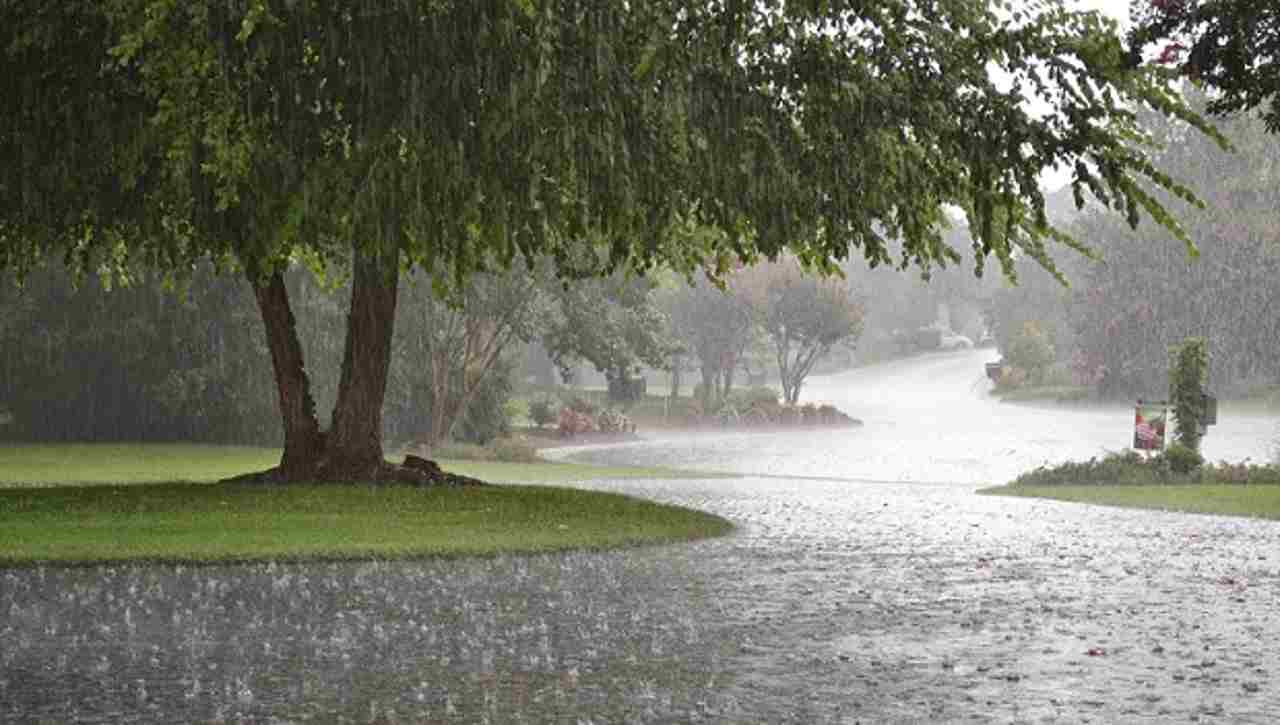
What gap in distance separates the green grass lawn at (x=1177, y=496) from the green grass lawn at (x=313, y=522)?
322 inches

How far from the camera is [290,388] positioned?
2397cm

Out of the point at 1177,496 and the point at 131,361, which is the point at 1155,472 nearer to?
the point at 1177,496

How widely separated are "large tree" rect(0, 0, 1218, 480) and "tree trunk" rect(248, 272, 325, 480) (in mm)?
4308

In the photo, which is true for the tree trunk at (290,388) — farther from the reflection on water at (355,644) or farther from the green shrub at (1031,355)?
the green shrub at (1031,355)

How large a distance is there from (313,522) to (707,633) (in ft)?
28.6

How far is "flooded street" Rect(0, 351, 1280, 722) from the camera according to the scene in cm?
840

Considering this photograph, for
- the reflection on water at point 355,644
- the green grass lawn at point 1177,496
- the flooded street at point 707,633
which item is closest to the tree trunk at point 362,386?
the flooded street at point 707,633

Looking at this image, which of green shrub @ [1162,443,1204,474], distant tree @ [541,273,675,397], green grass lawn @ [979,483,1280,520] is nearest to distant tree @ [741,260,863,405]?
distant tree @ [541,273,675,397]

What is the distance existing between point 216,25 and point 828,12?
6263mm

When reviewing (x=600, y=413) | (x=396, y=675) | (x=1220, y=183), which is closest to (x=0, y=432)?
(x=600, y=413)

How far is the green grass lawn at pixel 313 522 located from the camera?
52.1ft

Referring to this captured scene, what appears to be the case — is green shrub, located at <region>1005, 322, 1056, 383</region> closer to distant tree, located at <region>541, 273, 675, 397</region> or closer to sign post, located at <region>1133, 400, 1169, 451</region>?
distant tree, located at <region>541, 273, 675, 397</region>

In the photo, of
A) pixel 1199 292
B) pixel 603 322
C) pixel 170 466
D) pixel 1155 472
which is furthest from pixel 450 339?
pixel 1199 292

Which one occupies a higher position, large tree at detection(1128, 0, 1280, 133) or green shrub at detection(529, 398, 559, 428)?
large tree at detection(1128, 0, 1280, 133)
